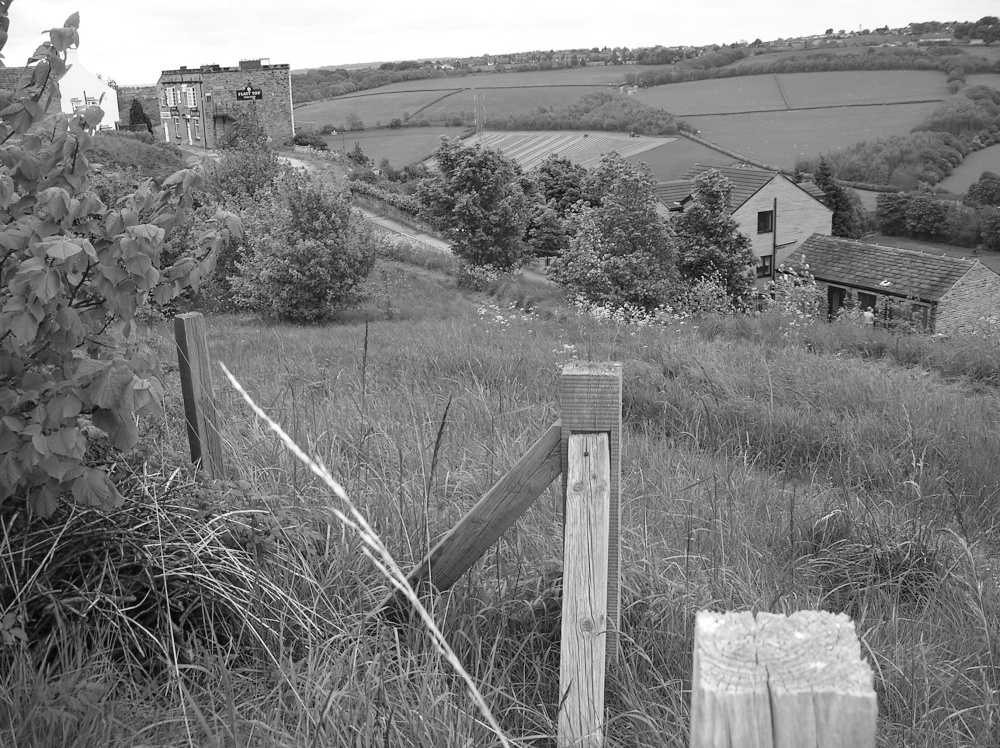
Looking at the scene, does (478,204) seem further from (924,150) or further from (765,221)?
(924,150)

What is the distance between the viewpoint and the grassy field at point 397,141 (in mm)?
70062

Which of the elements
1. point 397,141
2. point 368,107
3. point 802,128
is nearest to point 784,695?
point 397,141

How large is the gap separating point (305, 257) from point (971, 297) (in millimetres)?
22523

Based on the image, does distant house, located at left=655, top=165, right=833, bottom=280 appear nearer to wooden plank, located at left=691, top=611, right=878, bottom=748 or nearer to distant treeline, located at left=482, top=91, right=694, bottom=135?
distant treeline, located at left=482, top=91, right=694, bottom=135

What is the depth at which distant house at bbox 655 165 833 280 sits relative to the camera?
44.0 metres

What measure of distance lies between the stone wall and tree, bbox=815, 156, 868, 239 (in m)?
19.4

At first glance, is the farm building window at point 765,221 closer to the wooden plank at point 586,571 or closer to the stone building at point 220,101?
the stone building at point 220,101

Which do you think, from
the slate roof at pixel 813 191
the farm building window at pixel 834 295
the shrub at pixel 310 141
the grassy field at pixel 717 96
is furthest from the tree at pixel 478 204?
the grassy field at pixel 717 96

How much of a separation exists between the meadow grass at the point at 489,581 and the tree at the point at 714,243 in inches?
1080

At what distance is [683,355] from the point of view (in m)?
7.81

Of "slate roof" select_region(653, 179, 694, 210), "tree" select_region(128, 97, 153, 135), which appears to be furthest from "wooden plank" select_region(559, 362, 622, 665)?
"tree" select_region(128, 97, 153, 135)

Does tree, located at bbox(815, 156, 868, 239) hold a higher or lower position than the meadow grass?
lower

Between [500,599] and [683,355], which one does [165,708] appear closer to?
[500,599]

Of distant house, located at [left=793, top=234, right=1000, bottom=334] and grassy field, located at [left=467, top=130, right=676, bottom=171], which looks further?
grassy field, located at [left=467, top=130, right=676, bottom=171]
